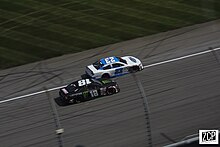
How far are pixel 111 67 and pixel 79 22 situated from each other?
7254 mm

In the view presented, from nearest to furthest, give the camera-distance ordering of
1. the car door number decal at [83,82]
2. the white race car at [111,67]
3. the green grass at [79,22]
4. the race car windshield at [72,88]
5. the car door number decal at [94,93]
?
the car door number decal at [94,93] < the race car windshield at [72,88] < the car door number decal at [83,82] < the white race car at [111,67] < the green grass at [79,22]

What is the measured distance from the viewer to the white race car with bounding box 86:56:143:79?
25.9 m

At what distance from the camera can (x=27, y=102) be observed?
15305 mm

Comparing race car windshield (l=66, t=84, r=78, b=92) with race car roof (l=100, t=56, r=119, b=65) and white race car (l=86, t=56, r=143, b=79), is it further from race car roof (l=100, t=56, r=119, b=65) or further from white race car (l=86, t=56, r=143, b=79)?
race car roof (l=100, t=56, r=119, b=65)

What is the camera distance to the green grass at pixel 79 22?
29.6m

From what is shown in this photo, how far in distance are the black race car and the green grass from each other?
5.80 meters

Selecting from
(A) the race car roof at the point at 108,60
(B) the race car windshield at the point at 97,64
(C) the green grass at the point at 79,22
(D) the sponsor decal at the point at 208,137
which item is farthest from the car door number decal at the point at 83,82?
(D) the sponsor decal at the point at 208,137

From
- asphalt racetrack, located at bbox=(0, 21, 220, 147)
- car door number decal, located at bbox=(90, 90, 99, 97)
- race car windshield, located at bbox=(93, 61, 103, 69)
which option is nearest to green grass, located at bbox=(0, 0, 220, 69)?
race car windshield, located at bbox=(93, 61, 103, 69)

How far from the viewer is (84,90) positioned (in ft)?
75.4

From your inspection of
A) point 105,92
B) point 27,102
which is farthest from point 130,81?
point 105,92

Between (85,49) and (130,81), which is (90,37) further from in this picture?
(130,81)

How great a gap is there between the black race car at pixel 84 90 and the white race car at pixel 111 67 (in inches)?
79.2

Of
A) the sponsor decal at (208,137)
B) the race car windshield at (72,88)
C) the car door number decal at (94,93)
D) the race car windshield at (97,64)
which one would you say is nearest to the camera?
the sponsor decal at (208,137)

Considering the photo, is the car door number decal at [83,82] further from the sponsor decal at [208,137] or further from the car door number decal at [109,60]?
the sponsor decal at [208,137]
